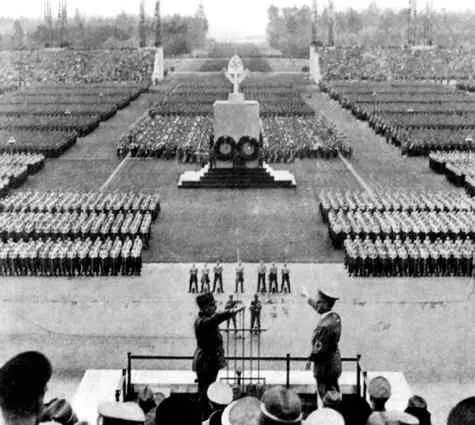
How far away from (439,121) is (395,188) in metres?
15.2

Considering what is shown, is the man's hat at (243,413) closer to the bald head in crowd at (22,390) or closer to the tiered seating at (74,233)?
the bald head in crowd at (22,390)

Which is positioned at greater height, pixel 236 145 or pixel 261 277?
pixel 236 145

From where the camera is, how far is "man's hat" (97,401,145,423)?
17.0 feet

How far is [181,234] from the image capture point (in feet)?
67.0

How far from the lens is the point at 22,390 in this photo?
176 inches

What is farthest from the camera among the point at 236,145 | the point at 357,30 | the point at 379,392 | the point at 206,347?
the point at 357,30

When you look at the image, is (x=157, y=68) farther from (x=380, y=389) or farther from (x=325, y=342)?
(x=380, y=389)

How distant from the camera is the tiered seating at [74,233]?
16844 millimetres

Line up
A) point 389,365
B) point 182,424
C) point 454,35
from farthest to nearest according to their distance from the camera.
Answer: point 454,35 < point 389,365 < point 182,424

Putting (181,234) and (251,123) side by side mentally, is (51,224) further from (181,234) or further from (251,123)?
(251,123)

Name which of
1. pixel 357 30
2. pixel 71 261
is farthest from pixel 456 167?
pixel 357 30

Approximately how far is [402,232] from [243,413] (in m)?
14.3

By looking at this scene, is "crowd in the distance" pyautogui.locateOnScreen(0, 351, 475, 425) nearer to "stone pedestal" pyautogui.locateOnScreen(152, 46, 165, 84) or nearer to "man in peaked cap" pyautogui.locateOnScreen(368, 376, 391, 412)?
"man in peaked cap" pyautogui.locateOnScreen(368, 376, 391, 412)

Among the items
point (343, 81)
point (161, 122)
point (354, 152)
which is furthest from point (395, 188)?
point (343, 81)
